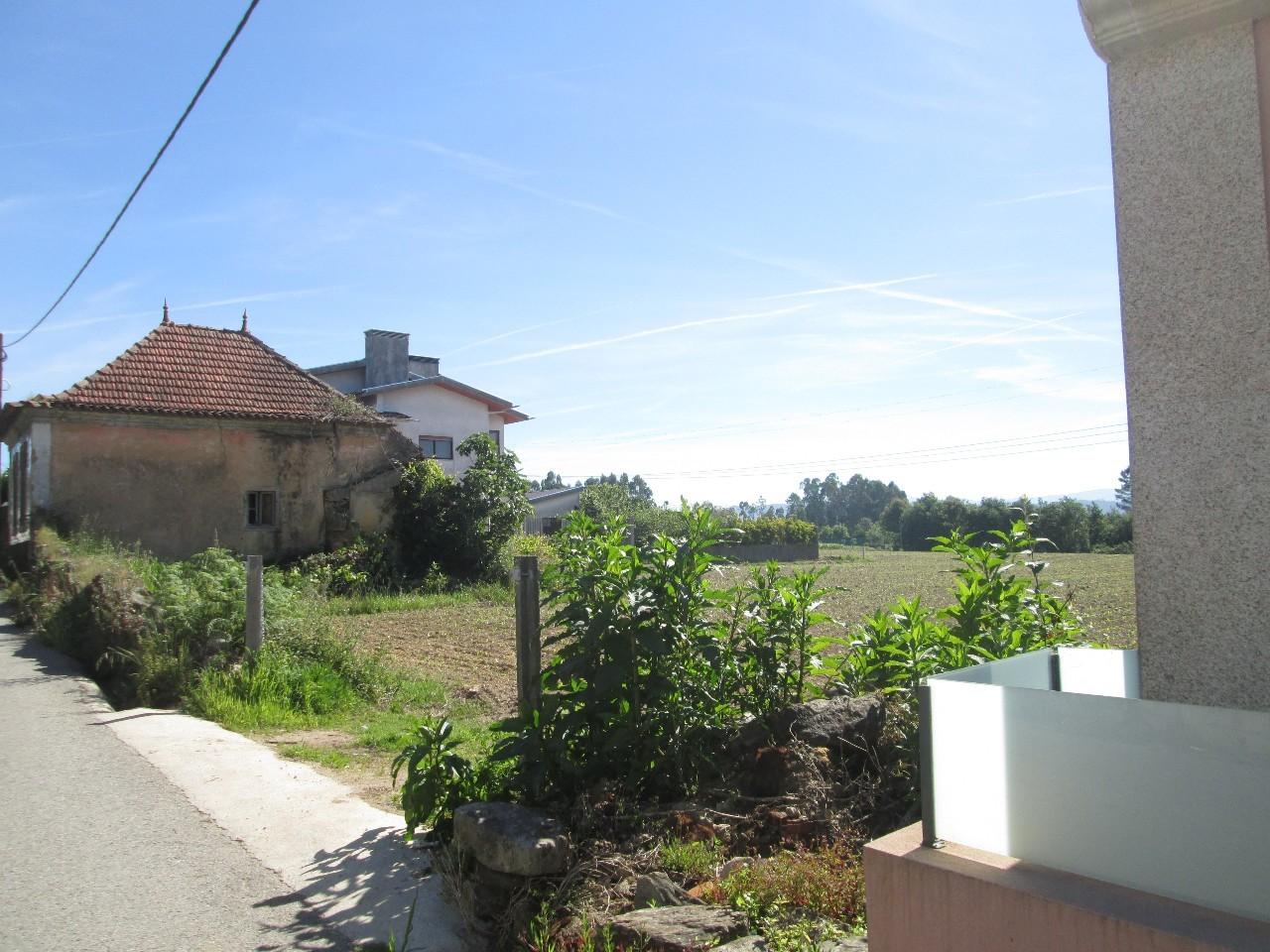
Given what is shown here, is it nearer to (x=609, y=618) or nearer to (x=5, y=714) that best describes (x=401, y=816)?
(x=609, y=618)

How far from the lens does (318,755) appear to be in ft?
24.6

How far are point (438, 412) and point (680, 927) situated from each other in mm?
35490

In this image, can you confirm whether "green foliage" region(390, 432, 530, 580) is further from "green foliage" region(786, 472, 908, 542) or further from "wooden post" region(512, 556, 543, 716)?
"green foliage" region(786, 472, 908, 542)

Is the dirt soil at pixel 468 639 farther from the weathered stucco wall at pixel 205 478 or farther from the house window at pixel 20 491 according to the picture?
the house window at pixel 20 491

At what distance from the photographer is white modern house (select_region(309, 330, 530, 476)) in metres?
36.6

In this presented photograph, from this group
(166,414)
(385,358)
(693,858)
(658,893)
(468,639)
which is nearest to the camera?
(658,893)

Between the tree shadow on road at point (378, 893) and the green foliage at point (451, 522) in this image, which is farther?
the green foliage at point (451, 522)

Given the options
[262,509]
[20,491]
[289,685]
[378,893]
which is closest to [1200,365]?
[378,893]

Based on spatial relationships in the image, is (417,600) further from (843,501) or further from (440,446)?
(843,501)

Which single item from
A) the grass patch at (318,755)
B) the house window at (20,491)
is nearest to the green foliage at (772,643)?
the grass patch at (318,755)

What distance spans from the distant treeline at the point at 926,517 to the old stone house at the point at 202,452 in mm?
14008

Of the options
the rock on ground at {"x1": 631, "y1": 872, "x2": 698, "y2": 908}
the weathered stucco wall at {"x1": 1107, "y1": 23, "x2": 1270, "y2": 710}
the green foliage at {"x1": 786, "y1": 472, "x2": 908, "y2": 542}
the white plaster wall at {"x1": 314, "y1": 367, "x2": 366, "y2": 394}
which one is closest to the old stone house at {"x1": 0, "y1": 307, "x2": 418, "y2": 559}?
the white plaster wall at {"x1": 314, "y1": 367, "x2": 366, "y2": 394}

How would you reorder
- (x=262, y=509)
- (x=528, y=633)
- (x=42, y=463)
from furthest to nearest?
(x=262, y=509)
(x=42, y=463)
(x=528, y=633)

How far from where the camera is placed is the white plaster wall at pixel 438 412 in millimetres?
36656
